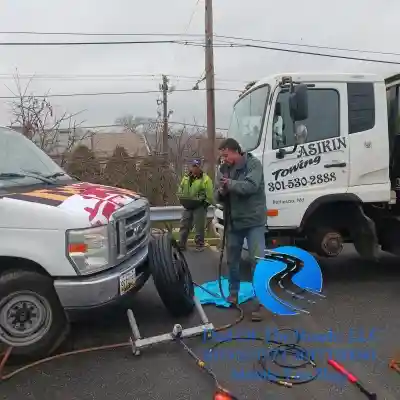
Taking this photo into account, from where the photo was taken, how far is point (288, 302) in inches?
213

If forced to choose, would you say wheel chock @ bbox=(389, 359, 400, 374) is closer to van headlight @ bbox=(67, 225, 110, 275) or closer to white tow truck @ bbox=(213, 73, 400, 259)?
white tow truck @ bbox=(213, 73, 400, 259)

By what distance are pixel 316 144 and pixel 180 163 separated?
920 cm

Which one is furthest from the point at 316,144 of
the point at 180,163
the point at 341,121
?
the point at 180,163

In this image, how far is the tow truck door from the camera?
5789 millimetres

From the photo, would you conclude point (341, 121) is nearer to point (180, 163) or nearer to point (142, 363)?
point (142, 363)

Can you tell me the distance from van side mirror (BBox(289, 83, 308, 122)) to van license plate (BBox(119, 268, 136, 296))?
8.86 ft

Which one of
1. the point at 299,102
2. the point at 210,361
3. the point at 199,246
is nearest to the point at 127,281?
the point at 210,361

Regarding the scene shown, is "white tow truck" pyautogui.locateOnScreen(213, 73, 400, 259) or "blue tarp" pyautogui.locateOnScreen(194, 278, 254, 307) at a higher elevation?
"white tow truck" pyautogui.locateOnScreen(213, 73, 400, 259)

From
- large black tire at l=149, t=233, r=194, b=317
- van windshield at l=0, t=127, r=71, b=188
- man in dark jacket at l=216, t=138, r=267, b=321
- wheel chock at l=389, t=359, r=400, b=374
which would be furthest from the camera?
man in dark jacket at l=216, t=138, r=267, b=321

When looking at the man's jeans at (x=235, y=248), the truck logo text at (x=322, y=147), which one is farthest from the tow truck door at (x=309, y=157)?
the man's jeans at (x=235, y=248)

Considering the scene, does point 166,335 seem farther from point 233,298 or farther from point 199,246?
point 199,246

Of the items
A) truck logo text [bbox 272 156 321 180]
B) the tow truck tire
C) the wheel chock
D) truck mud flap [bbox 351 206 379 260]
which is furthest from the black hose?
truck mud flap [bbox 351 206 379 260]

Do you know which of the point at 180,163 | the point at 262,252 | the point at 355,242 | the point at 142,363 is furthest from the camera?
the point at 180,163

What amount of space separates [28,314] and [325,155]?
3.90m
